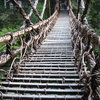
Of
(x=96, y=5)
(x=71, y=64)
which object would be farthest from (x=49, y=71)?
(x=96, y=5)

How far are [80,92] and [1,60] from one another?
960 millimetres

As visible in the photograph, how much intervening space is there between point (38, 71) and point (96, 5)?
11.9 meters

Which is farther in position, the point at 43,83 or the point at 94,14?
the point at 94,14

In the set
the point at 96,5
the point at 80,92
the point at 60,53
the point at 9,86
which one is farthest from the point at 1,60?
the point at 96,5

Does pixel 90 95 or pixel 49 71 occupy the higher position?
pixel 90 95

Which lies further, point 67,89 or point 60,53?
point 60,53

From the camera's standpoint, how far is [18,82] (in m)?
1.81

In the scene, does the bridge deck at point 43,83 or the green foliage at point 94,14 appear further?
the green foliage at point 94,14

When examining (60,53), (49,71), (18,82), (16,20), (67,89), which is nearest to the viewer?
(67,89)

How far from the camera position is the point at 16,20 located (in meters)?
9.49

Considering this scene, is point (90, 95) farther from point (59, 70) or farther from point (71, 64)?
point (71, 64)

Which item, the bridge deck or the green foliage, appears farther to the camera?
the green foliage

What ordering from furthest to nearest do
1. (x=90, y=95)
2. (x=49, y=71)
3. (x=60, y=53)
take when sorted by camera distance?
(x=60, y=53), (x=49, y=71), (x=90, y=95)

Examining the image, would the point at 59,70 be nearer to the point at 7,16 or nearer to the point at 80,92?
the point at 80,92
